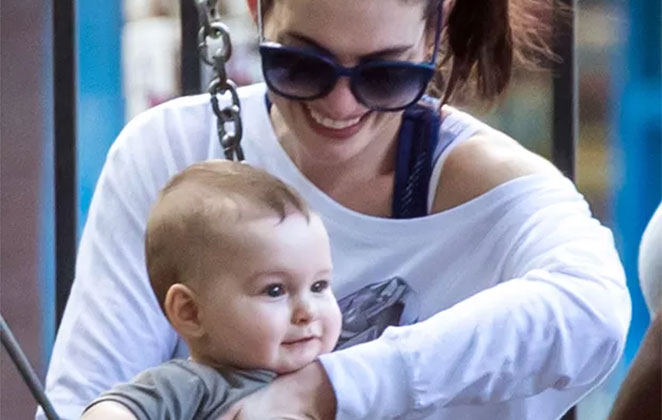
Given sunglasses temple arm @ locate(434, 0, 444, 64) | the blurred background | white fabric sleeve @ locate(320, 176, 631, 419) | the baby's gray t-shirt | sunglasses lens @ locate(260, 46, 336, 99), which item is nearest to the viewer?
the baby's gray t-shirt

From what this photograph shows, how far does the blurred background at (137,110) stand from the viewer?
3934mm

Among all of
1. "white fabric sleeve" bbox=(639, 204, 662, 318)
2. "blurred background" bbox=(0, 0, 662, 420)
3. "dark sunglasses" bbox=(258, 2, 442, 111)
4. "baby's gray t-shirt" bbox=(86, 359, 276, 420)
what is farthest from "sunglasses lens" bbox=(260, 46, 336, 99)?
"blurred background" bbox=(0, 0, 662, 420)

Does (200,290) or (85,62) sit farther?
(85,62)

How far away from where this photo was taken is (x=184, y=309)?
1.50 metres

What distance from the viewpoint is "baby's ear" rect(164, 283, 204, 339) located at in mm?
1493

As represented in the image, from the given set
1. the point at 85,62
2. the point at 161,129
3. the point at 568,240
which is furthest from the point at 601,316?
the point at 85,62

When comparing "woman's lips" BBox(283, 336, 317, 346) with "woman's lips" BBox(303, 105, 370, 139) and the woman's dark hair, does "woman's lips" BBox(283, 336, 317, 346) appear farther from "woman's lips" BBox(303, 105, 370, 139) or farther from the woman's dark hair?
the woman's dark hair

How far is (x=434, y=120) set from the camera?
1.85 m

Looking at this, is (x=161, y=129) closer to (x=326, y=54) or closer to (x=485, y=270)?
(x=326, y=54)

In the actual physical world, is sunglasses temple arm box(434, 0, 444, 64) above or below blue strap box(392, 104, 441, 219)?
above

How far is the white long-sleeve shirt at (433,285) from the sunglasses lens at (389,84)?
7.9 inches

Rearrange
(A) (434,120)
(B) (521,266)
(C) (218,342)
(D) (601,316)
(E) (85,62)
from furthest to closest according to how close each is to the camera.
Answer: (E) (85,62) < (A) (434,120) < (B) (521,266) < (D) (601,316) < (C) (218,342)

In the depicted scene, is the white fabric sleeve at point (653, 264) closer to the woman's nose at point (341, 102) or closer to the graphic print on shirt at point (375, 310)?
the graphic print on shirt at point (375, 310)

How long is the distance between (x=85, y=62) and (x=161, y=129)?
231 cm
